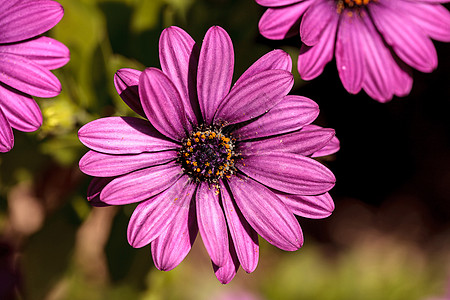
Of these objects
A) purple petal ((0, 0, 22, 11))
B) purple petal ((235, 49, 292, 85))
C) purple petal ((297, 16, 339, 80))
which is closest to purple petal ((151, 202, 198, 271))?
purple petal ((235, 49, 292, 85))

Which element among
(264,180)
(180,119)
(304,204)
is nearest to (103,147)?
(180,119)

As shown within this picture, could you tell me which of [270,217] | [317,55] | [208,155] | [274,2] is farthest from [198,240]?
[274,2]

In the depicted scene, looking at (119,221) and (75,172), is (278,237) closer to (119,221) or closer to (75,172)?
(119,221)

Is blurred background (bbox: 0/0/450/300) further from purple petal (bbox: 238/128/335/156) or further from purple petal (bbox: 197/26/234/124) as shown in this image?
purple petal (bbox: 197/26/234/124)

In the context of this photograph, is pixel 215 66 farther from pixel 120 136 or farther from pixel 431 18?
pixel 431 18

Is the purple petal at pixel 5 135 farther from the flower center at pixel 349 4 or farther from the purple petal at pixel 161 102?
the flower center at pixel 349 4

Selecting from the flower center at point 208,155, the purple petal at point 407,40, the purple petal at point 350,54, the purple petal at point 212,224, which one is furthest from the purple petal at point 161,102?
the purple petal at point 407,40
